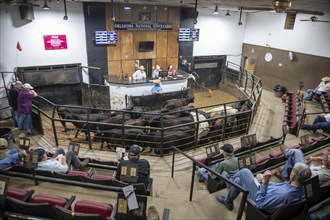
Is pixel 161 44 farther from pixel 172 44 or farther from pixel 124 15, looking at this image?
pixel 124 15

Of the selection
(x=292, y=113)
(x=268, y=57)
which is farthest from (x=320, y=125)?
(x=268, y=57)

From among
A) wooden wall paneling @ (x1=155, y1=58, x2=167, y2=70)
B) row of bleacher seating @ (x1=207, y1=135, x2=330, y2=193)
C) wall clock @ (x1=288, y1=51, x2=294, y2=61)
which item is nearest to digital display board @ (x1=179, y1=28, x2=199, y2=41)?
wooden wall paneling @ (x1=155, y1=58, x2=167, y2=70)

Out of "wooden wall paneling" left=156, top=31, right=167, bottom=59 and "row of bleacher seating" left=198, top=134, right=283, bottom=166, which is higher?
"wooden wall paneling" left=156, top=31, right=167, bottom=59

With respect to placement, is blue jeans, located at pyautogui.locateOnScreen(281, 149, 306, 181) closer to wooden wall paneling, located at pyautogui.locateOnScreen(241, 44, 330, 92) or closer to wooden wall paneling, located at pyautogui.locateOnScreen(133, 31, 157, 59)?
wooden wall paneling, located at pyautogui.locateOnScreen(241, 44, 330, 92)

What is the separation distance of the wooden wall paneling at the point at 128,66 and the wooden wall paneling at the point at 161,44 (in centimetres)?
141

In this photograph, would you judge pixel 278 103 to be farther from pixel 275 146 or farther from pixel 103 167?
pixel 103 167

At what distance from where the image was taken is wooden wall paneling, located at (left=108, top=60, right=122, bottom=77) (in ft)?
37.3

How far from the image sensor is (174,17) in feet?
39.8

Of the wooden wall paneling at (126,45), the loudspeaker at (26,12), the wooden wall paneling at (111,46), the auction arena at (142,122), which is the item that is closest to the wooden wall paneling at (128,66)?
the wooden wall paneling at (126,45)

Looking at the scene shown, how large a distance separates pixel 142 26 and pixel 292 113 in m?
7.31

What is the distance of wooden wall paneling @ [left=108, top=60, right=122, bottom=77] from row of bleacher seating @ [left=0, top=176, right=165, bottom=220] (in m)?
8.66

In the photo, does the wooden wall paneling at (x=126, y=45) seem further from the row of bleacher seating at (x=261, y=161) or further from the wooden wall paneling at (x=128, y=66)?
the row of bleacher seating at (x=261, y=161)

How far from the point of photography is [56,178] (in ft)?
12.5

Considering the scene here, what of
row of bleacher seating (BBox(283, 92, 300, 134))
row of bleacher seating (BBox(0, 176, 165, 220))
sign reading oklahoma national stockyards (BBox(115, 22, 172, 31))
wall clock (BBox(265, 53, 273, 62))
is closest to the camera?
row of bleacher seating (BBox(0, 176, 165, 220))
